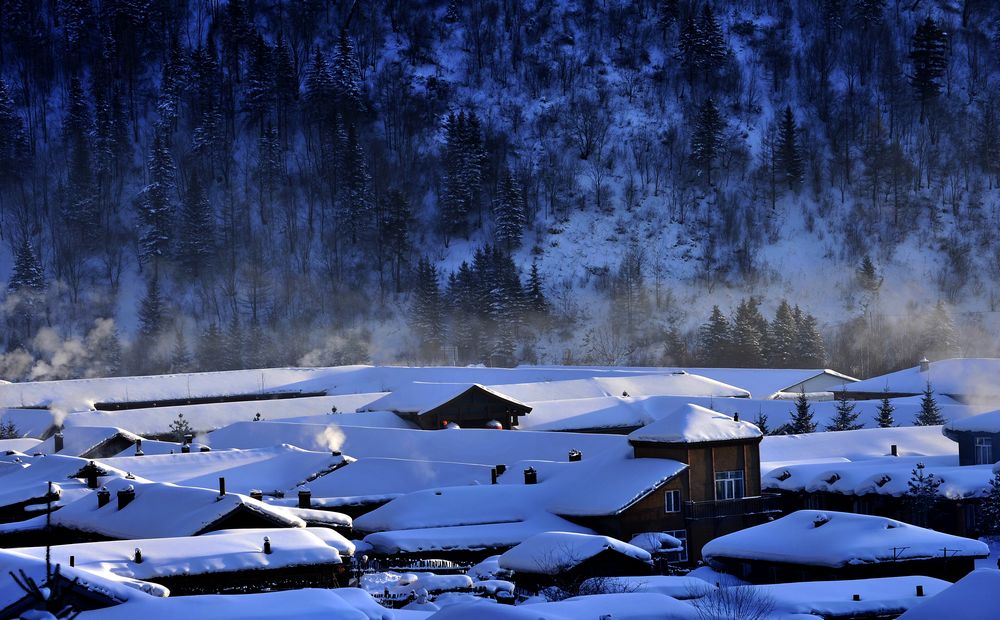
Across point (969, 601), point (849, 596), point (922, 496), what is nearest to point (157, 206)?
point (922, 496)

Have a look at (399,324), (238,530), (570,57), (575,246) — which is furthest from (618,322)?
(238,530)

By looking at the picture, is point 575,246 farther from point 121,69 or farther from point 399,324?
point 121,69

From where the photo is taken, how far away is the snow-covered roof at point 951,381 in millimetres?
72188

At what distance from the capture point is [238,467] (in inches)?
1736

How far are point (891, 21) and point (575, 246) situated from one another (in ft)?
138

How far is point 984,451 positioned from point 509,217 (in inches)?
2776

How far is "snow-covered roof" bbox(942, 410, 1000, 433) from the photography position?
45250 millimetres

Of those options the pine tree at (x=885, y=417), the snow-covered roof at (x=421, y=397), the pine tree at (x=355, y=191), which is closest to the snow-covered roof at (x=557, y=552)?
the snow-covered roof at (x=421, y=397)

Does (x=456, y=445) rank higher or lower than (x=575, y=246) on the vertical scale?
lower

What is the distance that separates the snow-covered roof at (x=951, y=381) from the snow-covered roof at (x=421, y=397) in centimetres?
2541

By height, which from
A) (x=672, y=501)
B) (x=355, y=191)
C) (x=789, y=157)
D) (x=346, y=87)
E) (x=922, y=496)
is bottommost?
(x=922, y=496)

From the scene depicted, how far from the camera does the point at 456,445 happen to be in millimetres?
50469

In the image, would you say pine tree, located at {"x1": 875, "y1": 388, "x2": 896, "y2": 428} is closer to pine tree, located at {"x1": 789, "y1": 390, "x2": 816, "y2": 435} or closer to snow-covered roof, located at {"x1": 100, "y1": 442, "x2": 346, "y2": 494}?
pine tree, located at {"x1": 789, "y1": 390, "x2": 816, "y2": 435}

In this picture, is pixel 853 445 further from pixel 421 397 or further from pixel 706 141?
pixel 706 141
